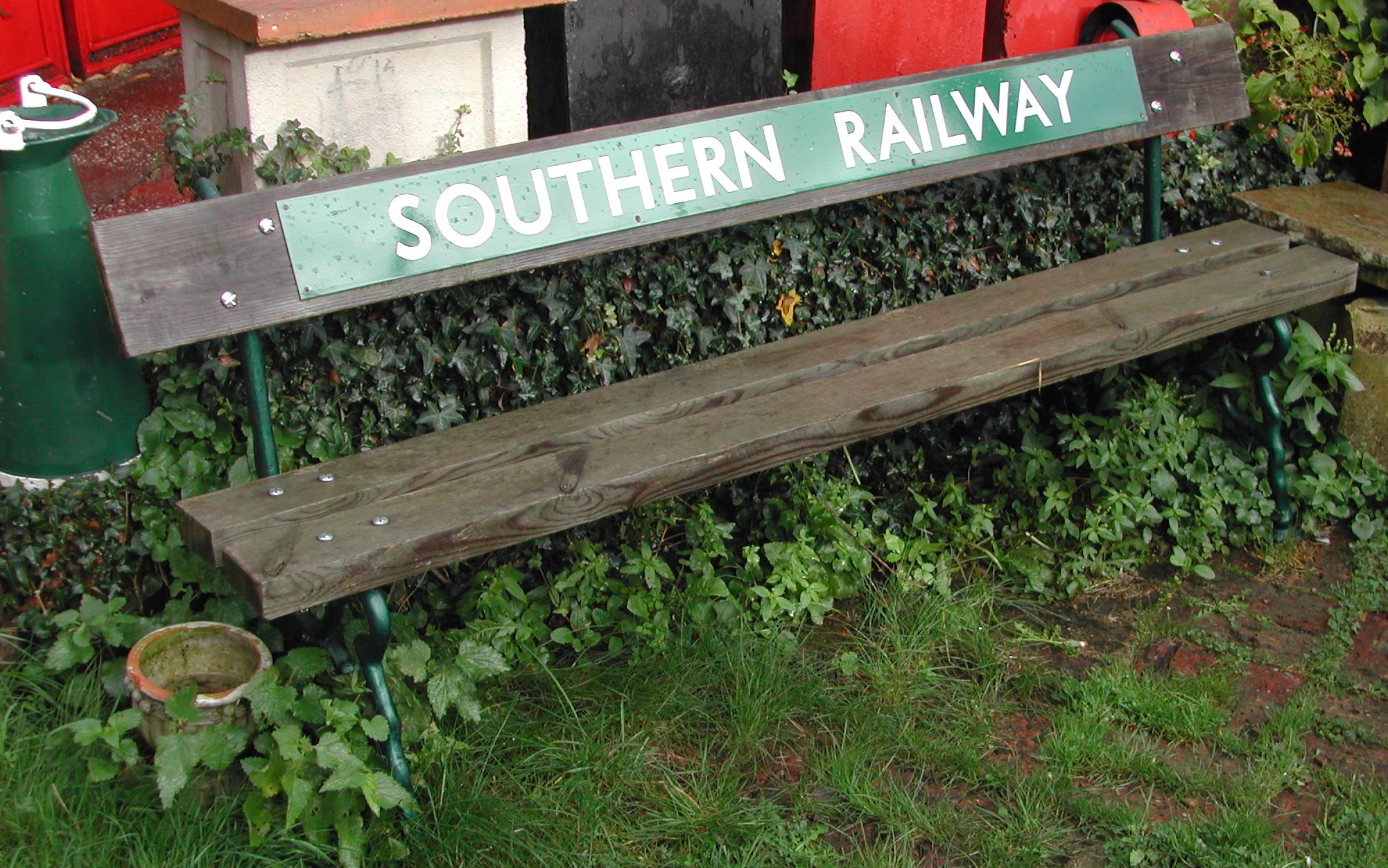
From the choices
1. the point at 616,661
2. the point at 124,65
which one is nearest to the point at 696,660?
the point at 616,661

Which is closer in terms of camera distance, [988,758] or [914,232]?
[988,758]

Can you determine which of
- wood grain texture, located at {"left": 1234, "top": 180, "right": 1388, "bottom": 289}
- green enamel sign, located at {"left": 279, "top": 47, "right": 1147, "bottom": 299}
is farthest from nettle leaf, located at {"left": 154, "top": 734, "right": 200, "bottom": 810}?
wood grain texture, located at {"left": 1234, "top": 180, "right": 1388, "bottom": 289}

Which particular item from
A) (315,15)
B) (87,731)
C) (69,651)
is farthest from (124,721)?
(315,15)

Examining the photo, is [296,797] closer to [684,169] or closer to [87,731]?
[87,731]

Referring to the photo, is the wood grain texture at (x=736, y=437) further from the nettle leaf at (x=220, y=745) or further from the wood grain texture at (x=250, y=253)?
the wood grain texture at (x=250, y=253)

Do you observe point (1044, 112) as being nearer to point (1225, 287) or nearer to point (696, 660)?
point (1225, 287)

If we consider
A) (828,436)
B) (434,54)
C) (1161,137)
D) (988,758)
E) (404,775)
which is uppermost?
(434,54)

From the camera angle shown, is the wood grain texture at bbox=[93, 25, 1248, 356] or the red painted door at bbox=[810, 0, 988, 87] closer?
the wood grain texture at bbox=[93, 25, 1248, 356]

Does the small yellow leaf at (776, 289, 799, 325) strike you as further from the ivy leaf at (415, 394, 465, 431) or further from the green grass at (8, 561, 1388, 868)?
the ivy leaf at (415, 394, 465, 431)

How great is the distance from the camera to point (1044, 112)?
3.56 metres

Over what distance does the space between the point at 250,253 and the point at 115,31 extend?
3673 mm

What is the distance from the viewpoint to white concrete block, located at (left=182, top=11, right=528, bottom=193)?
3.06m

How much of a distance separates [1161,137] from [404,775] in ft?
8.94

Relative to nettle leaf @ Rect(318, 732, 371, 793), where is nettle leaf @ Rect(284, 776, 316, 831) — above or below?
below
